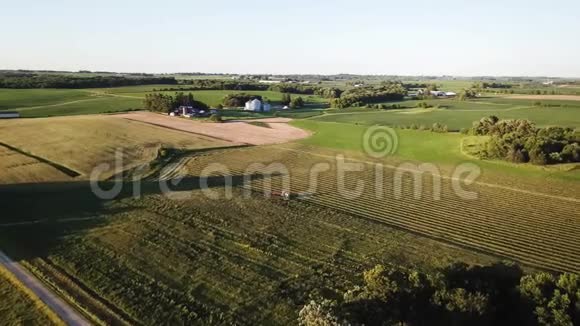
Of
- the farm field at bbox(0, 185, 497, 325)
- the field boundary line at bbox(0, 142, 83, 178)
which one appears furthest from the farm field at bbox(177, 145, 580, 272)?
the field boundary line at bbox(0, 142, 83, 178)

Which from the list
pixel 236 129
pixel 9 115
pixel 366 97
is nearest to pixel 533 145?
pixel 236 129

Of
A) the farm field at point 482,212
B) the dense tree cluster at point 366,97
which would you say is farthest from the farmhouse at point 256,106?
the farm field at point 482,212

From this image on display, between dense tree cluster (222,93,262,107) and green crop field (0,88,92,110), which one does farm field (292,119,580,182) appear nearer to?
dense tree cluster (222,93,262,107)

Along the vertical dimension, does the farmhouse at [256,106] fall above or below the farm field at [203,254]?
above

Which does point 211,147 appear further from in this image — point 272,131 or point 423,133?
point 423,133

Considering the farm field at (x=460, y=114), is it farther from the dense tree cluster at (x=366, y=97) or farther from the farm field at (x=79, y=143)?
the farm field at (x=79, y=143)

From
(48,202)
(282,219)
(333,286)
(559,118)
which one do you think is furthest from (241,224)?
(559,118)

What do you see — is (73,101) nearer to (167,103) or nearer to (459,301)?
(167,103)
